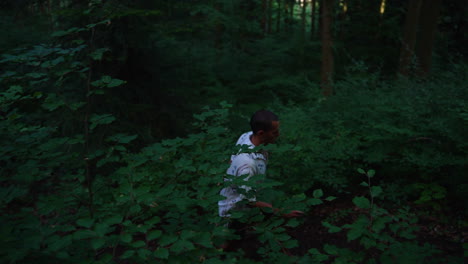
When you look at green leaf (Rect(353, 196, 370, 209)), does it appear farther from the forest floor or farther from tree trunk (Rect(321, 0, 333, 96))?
tree trunk (Rect(321, 0, 333, 96))

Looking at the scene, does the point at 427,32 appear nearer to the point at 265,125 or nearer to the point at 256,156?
the point at 265,125

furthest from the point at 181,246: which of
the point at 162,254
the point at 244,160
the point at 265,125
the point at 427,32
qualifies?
the point at 427,32

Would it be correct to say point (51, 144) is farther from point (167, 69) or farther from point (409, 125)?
point (167, 69)

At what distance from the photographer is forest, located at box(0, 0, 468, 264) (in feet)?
5.33

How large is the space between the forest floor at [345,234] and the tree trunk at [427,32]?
696cm

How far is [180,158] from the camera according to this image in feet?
8.62

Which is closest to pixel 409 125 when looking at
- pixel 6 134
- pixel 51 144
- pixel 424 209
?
pixel 424 209

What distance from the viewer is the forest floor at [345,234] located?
3.78 metres

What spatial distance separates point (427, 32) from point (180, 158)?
10357 millimetres

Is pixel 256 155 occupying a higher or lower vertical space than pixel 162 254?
lower

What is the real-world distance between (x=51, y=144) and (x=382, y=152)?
4.42m

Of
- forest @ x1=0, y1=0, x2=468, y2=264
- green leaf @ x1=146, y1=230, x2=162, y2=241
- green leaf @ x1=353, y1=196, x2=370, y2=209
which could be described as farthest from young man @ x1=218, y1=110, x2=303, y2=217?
green leaf @ x1=146, y1=230, x2=162, y2=241

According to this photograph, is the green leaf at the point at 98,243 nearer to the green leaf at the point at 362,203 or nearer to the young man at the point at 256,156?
the green leaf at the point at 362,203

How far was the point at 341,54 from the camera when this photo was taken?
47.2ft
